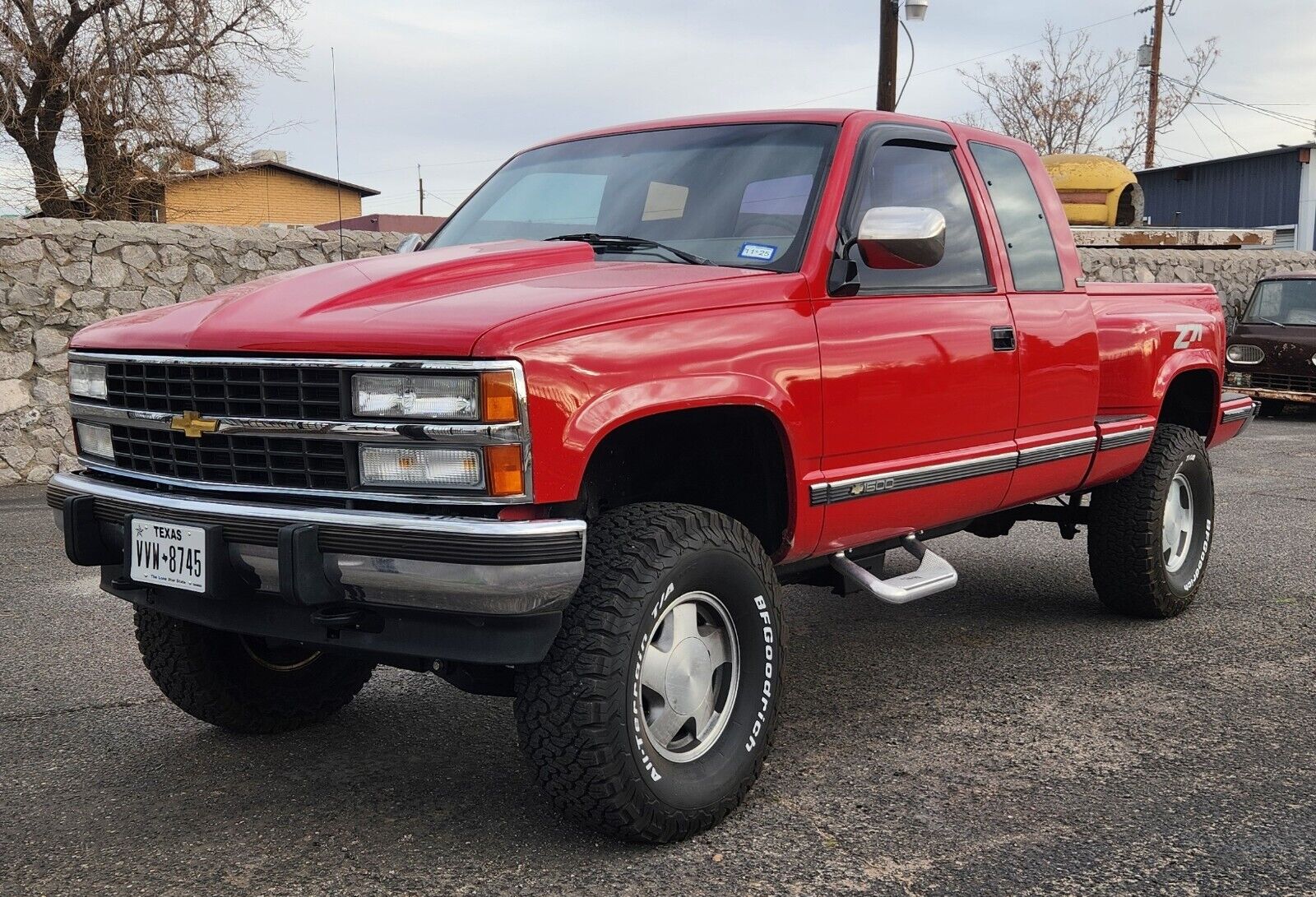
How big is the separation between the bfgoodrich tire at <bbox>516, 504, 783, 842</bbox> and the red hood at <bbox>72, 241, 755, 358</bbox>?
0.60 m

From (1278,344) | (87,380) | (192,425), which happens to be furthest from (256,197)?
(192,425)

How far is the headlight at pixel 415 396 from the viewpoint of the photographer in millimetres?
2848

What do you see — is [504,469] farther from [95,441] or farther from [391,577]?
[95,441]

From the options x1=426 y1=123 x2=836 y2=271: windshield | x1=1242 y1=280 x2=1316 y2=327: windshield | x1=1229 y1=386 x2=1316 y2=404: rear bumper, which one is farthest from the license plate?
x1=1242 y1=280 x2=1316 y2=327: windshield

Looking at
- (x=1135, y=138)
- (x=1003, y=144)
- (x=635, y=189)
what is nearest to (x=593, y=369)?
(x=635, y=189)

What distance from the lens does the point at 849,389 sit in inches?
148

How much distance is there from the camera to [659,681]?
324cm

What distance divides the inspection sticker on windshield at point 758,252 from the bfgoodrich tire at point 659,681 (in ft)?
2.78

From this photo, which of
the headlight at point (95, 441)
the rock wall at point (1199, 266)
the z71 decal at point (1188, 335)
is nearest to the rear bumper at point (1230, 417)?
the z71 decal at point (1188, 335)

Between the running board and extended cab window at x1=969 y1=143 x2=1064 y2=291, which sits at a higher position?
extended cab window at x1=969 y1=143 x2=1064 y2=291

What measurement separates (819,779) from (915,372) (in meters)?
1.24

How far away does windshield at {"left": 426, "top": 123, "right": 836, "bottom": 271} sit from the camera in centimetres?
388

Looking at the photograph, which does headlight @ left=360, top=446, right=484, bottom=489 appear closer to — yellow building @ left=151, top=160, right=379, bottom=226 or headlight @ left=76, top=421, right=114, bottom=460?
headlight @ left=76, top=421, right=114, bottom=460

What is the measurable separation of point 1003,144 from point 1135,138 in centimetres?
4497
